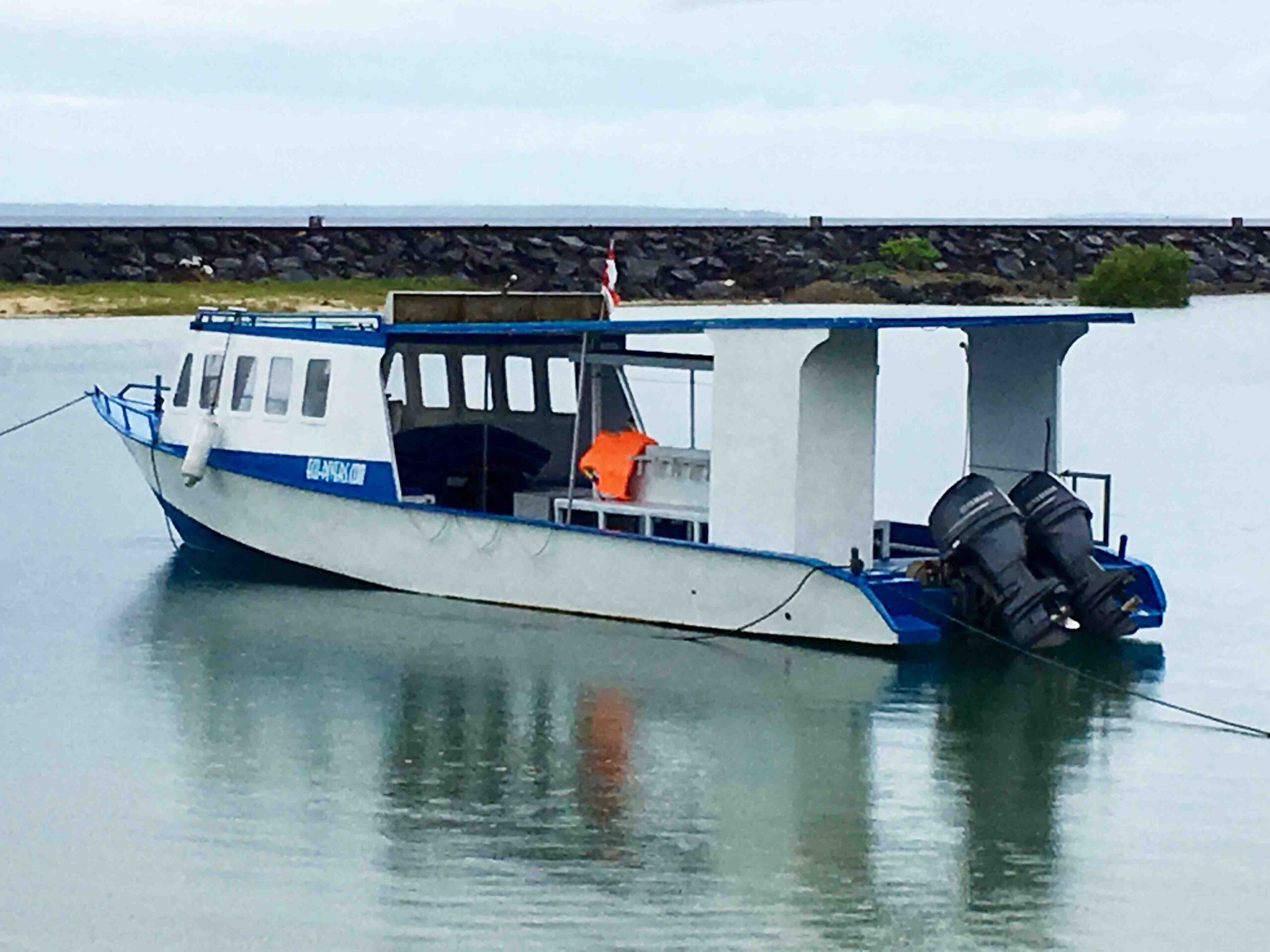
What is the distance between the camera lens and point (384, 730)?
17656 millimetres

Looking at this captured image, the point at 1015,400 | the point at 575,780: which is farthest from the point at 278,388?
the point at 575,780

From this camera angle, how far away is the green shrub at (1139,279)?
71.5 meters

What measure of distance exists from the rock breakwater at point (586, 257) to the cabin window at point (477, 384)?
4542cm

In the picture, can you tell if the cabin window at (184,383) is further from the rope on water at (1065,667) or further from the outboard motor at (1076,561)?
the outboard motor at (1076,561)

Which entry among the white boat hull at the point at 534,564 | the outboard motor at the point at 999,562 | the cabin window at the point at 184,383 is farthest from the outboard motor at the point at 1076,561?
the cabin window at the point at 184,383

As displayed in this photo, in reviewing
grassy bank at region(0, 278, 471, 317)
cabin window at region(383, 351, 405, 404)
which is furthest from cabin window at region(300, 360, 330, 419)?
grassy bank at region(0, 278, 471, 317)

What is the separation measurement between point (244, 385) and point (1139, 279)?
5345 cm

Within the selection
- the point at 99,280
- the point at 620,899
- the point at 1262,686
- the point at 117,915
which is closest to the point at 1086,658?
the point at 1262,686

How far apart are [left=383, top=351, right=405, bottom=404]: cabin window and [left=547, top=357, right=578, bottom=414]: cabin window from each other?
129 centimetres

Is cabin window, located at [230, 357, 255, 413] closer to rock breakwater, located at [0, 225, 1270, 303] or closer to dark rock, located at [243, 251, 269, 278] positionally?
rock breakwater, located at [0, 225, 1270, 303]

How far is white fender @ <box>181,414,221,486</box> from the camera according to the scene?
22.5 metres

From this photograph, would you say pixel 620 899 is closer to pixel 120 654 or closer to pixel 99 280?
pixel 120 654

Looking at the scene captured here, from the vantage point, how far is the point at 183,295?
66938 mm

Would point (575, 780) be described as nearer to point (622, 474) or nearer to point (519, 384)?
point (622, 474)
